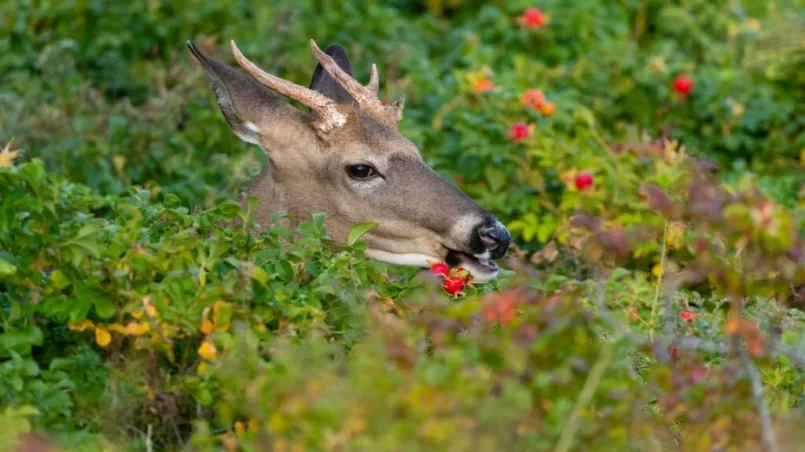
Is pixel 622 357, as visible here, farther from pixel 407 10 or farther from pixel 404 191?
pixel 407 10

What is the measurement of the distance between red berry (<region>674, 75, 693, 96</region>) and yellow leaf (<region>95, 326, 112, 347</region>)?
5525mm

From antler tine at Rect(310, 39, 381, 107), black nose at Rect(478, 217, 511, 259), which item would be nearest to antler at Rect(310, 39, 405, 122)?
antler tine at Rect(310, 39, 381, 107)

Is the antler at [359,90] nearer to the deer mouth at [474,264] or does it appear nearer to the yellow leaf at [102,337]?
the deer mouth at [474,264]

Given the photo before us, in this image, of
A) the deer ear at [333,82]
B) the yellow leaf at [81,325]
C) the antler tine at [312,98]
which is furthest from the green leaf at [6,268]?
the deer ear at [333,82]

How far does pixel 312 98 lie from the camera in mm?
6641

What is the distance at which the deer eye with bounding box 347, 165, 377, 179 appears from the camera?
21.7 feet

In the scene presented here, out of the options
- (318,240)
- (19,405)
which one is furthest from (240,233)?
(19,405)

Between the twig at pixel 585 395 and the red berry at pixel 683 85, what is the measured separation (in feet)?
18.2

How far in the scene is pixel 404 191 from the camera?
21.6 ft

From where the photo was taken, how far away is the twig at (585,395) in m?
4.10

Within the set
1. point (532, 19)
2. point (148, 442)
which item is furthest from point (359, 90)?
point (532, 19)

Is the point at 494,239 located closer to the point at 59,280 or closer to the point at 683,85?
the point at 59,280

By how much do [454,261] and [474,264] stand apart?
0.34 ft

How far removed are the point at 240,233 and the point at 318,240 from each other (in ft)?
0.89
